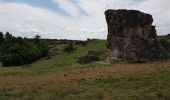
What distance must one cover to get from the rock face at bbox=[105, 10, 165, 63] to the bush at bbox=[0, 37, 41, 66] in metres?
28.1

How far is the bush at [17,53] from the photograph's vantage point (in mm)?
63531

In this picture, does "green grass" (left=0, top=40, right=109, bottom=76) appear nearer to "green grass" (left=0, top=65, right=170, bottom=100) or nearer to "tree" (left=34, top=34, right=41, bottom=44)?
"green grass" (left=0, top=65, right=170, bottom=100)

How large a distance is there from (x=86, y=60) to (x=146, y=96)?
2984 cm

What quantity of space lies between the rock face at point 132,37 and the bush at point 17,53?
28070mm

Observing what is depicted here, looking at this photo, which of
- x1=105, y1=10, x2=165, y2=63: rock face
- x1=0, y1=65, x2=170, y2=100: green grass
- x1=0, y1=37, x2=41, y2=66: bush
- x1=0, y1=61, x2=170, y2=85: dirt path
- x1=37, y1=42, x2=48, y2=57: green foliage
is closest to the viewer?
x1=0, y1=65, x2=170, y2=100: green grass

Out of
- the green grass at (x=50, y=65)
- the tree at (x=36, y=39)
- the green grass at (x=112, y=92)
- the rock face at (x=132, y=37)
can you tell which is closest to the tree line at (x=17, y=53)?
the green grass at (x=50, y=65)

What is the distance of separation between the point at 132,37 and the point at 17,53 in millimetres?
31640

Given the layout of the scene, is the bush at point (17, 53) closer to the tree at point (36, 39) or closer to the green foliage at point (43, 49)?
the green foliage at point (43, 49)

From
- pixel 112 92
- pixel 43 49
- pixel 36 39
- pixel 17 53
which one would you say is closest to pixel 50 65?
pixel 17 53

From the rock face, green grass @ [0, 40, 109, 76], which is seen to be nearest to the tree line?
green grass @ [0, 40, 109, 76]

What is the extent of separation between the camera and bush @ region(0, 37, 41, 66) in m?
63.5

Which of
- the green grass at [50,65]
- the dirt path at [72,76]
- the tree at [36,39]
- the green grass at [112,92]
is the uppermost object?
the tree at [36,39]

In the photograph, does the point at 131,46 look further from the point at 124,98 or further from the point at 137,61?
the point at 124,98

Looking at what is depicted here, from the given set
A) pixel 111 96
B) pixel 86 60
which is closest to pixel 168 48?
pixel 86 60
